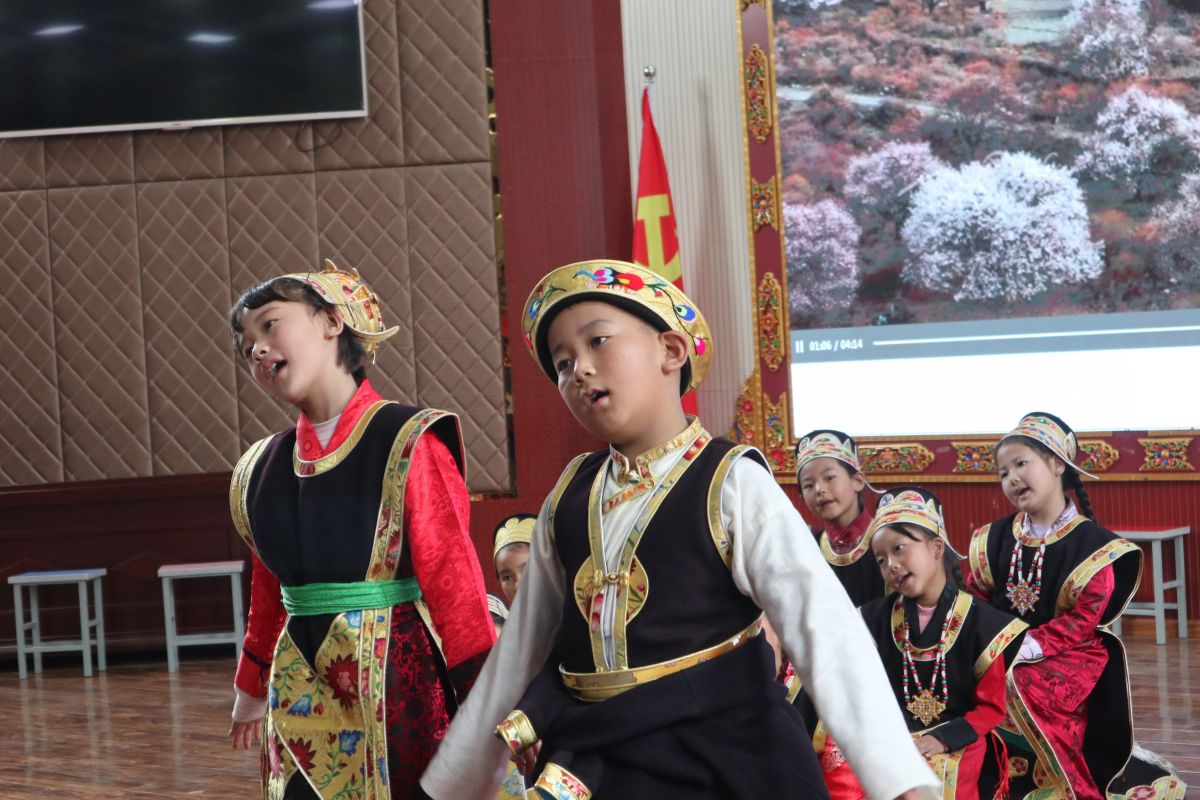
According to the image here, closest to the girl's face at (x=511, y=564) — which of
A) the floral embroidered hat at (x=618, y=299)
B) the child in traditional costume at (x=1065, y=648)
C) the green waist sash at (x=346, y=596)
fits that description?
the child in traditional costume at (x=1065, y=648)

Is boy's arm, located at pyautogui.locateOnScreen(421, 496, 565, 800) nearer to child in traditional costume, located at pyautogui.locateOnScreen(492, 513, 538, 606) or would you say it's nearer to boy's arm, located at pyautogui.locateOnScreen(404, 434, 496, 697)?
boy's arm, located at pyautogui.locateOnScreen(404, 434, 496, 697)

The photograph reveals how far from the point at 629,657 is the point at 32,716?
15.0 ft

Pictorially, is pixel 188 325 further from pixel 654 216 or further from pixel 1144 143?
pixel 1144 143

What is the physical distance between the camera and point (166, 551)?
21.8 feet

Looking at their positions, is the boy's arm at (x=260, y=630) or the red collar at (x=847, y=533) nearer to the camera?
the boy's arm at (x=260, y=630)

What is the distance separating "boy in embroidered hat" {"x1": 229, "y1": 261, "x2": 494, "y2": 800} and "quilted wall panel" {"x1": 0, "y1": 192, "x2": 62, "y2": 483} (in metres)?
4.96

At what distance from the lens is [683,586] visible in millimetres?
1575

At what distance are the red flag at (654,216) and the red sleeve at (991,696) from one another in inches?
135

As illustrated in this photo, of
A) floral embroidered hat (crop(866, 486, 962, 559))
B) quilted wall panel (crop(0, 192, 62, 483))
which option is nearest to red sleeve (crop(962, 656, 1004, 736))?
floral embroidered hat (crop(866, 486, 962, 559))

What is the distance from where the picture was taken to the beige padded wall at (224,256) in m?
6.59

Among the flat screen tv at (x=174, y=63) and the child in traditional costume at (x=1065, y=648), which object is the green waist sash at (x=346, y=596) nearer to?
the child in traditional costume at (x=1065, y=648)

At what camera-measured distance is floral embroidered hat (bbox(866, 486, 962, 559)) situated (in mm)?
3244

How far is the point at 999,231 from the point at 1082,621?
296 cm

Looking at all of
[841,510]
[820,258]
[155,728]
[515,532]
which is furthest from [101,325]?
[841,510]
